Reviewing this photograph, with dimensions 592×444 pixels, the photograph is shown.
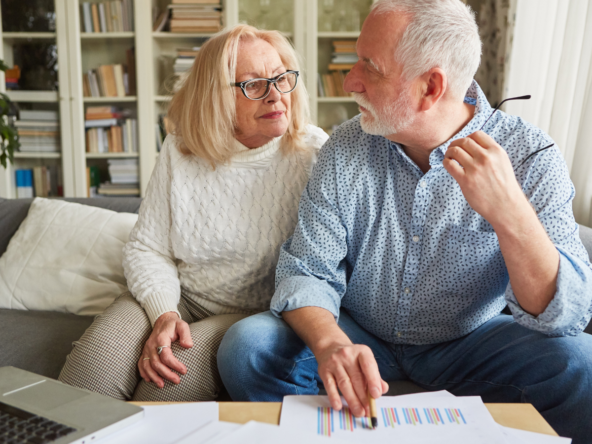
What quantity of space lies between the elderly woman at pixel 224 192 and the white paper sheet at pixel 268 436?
1.81 feet

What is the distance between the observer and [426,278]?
1.13m

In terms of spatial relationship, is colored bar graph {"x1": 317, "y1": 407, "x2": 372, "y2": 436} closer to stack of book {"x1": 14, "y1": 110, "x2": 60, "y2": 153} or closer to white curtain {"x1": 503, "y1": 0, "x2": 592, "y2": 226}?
white curtain {"x1": 503, "y1": 0, "x2": 592, "y2": 226}

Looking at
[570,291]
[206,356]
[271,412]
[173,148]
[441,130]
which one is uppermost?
[441,130]

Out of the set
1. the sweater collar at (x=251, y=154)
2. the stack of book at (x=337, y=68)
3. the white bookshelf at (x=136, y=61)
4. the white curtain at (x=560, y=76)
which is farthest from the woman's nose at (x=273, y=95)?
the stack of book at (x=337, y=68)

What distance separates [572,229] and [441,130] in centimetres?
32

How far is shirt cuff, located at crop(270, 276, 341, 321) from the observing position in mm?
1057

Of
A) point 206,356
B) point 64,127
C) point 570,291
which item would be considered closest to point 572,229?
point 570,291

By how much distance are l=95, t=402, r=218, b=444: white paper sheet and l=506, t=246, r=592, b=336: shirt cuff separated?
57 cm

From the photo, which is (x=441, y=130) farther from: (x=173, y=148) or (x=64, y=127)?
(x=64, y=127)

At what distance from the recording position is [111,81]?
3338mm

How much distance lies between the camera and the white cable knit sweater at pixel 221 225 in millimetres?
1330

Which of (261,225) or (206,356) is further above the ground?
(261,225)

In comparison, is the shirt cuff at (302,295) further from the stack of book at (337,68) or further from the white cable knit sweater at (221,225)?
the stack of book at (337,68)

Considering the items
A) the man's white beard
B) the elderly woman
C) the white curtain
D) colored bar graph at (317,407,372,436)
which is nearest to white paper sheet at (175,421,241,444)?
colored bar graph at (317,407,372,436)
